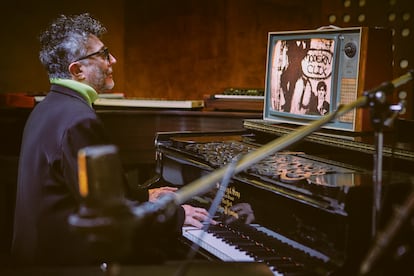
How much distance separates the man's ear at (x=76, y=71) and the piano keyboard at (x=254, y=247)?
2.71ft

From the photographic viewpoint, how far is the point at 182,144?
2803 millimetres

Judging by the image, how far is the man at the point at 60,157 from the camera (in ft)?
7.09

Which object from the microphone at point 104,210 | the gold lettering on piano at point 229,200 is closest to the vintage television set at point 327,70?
the gold lettering on piano at point 229,200

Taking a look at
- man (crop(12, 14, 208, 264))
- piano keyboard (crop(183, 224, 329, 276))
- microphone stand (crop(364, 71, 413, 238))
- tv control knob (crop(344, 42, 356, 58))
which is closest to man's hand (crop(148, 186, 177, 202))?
man (crop(12, 14, 208, 264))

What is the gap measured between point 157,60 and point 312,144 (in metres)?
3.50

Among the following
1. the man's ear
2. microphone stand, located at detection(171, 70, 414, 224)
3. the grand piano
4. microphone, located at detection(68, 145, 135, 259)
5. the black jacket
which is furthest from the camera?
the man's ear

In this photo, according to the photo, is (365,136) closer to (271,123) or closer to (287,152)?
(287,152)

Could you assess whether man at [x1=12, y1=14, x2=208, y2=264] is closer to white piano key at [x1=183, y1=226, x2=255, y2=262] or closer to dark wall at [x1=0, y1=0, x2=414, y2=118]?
white piano key at [x1=183, y1=226, x2=255, y2=262]

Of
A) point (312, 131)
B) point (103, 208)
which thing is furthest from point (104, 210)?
point (312, 131)

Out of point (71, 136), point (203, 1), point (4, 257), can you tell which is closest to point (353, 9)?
point (203, 1)

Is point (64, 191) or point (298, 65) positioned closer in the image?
point (64, 191)

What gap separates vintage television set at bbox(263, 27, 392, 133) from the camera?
2.26 m

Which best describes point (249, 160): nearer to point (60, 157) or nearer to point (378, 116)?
point (378, 116)

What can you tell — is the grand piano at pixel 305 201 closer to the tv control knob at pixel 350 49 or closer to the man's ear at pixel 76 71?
the tv control knob at pixel 350 49
